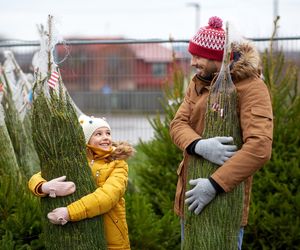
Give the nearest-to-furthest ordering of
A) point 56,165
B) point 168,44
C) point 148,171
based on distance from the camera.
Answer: point 56,165 → point 148,171 → point 168,44

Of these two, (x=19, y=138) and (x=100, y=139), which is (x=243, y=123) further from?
(x=19, y=138)

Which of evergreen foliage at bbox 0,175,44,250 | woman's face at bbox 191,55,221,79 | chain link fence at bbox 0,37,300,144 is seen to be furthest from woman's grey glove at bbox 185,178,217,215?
chain link fence at bbox 0,37,300,144

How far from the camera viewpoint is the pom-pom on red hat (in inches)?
141

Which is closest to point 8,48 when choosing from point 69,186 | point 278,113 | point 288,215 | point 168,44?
point 168,44

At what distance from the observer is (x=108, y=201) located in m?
3.67

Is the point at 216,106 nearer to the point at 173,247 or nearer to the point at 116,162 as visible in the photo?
the point at 116,162

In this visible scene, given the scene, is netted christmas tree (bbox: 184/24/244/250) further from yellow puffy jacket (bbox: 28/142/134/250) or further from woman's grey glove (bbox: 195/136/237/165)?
yellow puffy jacket (bbox: 28/142/134/250)

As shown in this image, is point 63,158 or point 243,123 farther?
point 63,158

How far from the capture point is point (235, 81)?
11.7ft

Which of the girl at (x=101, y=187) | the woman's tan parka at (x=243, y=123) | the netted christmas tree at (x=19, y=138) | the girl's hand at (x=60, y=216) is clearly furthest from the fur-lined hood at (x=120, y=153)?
the netted christmas tree at (x=19, y=138)

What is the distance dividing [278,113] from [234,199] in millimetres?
2188

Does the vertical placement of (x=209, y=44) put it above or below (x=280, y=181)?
above

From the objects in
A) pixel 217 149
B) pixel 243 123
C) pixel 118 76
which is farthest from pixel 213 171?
pixel 118 76

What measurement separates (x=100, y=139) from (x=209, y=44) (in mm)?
821
